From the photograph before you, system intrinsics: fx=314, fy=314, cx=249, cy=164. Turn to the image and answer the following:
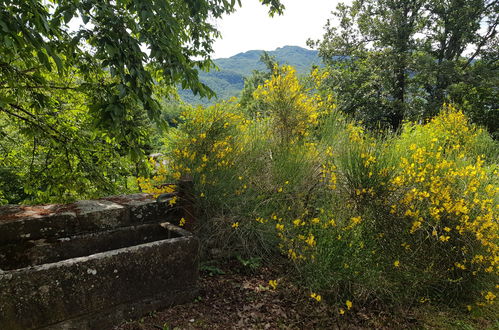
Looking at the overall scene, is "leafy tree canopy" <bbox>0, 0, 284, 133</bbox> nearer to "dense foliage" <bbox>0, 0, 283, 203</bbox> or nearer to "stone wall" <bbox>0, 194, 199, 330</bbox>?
"dense foliage" <bbox>0, 0, 283, 203</bbox>

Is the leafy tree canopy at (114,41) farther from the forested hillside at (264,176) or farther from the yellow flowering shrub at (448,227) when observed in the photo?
the yellow flowering shrub at (448,227)

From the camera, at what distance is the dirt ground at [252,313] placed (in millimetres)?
2764

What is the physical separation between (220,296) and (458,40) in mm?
20644

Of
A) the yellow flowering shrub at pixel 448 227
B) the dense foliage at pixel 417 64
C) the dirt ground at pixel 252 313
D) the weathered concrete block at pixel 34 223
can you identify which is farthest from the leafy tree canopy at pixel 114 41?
the dense foliage at pixel 417 64

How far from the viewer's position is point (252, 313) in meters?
3.03

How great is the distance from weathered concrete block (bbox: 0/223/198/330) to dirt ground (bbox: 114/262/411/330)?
0.15 meters

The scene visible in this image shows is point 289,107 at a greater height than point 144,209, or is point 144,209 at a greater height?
point 289,107

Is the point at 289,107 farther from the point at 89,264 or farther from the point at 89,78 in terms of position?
the point at 89,264

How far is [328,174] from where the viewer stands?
171 inches

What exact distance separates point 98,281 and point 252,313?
1439 millimetres

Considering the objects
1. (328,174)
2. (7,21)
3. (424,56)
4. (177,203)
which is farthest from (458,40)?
(7,21)

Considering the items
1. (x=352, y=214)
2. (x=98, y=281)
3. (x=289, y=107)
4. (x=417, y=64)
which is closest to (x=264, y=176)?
(x=352, y=214)

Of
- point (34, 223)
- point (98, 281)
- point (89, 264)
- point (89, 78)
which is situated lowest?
point (98, 281)

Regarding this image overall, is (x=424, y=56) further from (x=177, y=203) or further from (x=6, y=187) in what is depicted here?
(x=6, y=187)
